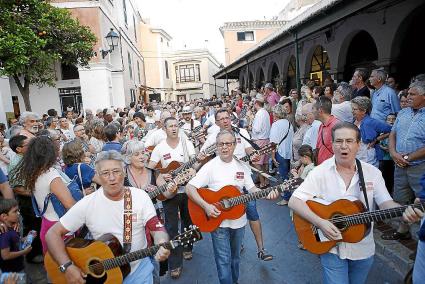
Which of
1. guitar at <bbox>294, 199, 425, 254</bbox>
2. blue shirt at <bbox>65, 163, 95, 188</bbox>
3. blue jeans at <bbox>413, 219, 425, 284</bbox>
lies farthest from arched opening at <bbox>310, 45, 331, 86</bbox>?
blue jeans at <bbox>413, 219, 425, 284</bbox>

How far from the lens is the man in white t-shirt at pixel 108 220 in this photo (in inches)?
105

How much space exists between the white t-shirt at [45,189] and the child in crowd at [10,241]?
517 millimetres

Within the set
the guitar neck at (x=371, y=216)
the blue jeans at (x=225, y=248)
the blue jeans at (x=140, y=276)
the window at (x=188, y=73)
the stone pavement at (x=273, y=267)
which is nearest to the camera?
the guitar neck at (x=371, y=216)

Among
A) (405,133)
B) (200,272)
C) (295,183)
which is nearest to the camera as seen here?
(295,183)

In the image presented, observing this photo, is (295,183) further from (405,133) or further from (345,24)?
(345,24)

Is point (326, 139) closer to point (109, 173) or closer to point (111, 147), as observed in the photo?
point (109, 173)

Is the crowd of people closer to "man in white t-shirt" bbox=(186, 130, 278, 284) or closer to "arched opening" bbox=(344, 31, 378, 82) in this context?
"man in white t-shirt" bbox=(186, 130, 278, 284)

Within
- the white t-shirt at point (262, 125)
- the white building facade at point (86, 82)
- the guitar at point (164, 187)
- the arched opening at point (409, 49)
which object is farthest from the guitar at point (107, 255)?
the white building facade at point (86, 82)

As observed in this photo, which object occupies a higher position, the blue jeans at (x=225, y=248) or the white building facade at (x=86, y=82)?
the white building facade at (x=86, y=82)

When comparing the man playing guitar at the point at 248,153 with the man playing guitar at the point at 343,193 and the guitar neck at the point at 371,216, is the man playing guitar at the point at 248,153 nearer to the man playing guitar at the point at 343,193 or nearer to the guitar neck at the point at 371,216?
the man playing guitar at the point at 343,193

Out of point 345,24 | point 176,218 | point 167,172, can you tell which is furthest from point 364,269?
point 345,24

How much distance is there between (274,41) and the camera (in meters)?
10.9

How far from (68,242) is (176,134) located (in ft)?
7.69

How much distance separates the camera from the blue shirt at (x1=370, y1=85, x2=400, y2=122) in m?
5.33
